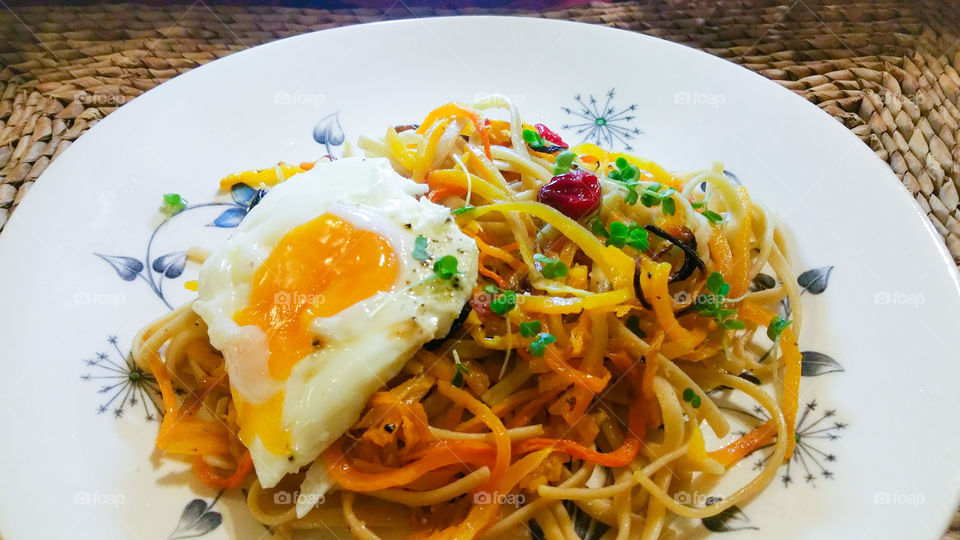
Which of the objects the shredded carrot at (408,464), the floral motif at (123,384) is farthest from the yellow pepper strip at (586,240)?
the floral motif at (123,384)

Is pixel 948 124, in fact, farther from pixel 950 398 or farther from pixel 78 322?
pixel 78 322

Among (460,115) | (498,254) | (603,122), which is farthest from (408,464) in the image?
(603,122)

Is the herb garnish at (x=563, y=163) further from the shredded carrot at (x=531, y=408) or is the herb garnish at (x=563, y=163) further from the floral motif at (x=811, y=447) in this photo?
the floral motif at (x=811, y=447)

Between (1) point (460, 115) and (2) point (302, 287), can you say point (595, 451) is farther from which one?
(1) point (460, 115)

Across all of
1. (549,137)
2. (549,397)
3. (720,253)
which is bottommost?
(549,397)

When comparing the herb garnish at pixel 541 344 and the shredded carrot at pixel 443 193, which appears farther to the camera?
the shredded carrot at pixel 443 193

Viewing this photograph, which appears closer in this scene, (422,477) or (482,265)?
(422,477)

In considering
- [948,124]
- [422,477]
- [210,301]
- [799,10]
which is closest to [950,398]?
[422,477]
